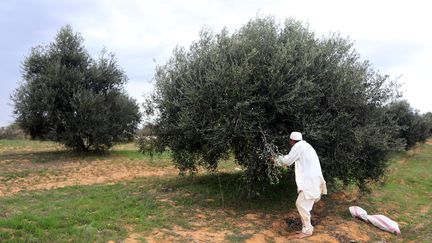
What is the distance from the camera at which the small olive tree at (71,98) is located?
19.0 m

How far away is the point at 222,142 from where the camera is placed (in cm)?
945

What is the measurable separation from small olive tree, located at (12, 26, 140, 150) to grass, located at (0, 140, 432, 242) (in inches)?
181

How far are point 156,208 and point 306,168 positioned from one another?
12.6ft

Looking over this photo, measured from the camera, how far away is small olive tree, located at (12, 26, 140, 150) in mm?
19047

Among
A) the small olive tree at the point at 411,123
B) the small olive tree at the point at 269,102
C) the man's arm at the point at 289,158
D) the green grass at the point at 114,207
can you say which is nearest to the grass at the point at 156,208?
the green grass at the point at 114,207

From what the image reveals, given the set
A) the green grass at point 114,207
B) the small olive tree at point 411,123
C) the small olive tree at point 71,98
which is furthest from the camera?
the small olive tree at point 411,123

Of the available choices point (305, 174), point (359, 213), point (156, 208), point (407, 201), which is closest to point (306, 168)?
point (305, 174)

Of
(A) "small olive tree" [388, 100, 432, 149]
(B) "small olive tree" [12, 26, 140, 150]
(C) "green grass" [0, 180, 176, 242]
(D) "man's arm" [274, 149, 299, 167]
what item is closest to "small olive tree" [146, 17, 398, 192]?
(D) "man's arm" [274, 149, 299, 167]

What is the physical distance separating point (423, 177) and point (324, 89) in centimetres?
1398

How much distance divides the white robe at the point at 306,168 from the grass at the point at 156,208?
1497mm

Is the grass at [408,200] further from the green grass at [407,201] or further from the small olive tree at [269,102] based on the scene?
the small olive tree at [269,102]

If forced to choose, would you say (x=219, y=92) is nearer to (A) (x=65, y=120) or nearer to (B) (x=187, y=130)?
(B) (x=187, y=130)

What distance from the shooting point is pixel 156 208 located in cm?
1006

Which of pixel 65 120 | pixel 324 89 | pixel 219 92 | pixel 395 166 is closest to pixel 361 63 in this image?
pixel 324 89
